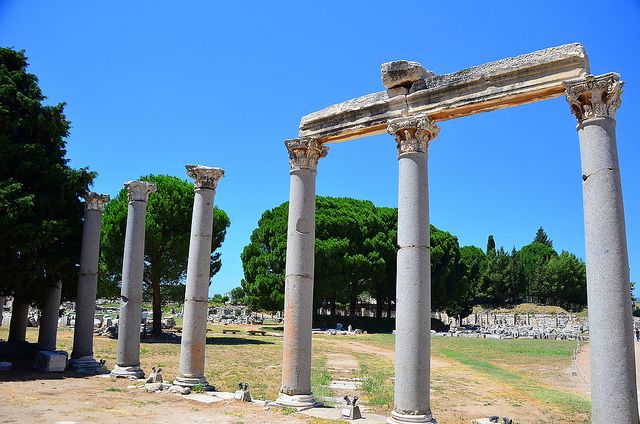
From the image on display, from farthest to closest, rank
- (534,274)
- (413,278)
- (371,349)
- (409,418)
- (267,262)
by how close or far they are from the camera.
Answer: (534,274) → (267,262) → (371,349) → (413,278) → (409,418)

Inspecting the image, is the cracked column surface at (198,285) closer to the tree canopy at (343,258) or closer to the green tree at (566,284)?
the tree canopy at (343,258)

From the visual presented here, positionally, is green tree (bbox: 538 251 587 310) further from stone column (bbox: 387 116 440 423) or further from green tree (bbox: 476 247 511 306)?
stone column (bbox: 387 116 440 423)

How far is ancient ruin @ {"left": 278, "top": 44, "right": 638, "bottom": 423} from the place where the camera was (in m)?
7.86

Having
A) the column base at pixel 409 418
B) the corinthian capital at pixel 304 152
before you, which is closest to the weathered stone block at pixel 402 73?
the corinthian capital at pixel 304 152

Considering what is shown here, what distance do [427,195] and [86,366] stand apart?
42.8 ft

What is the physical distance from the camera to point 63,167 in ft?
66.0

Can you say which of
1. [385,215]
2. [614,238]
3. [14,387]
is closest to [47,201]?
[14,387]

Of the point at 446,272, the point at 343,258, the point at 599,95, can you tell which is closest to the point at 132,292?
the point at 599,95

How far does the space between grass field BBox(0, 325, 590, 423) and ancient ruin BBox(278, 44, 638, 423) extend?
115 inches


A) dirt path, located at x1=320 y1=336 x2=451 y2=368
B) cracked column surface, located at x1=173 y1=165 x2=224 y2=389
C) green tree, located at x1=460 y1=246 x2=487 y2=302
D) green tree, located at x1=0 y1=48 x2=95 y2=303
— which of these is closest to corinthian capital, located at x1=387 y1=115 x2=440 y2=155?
cracked column surface, located at x1=173 y1=165 x2=224 y2=389

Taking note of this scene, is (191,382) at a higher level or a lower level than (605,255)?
lower

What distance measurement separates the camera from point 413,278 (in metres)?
9.97

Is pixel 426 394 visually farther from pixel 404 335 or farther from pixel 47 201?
pixel 47 201

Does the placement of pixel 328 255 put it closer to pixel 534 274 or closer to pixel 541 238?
pixel 534 274
